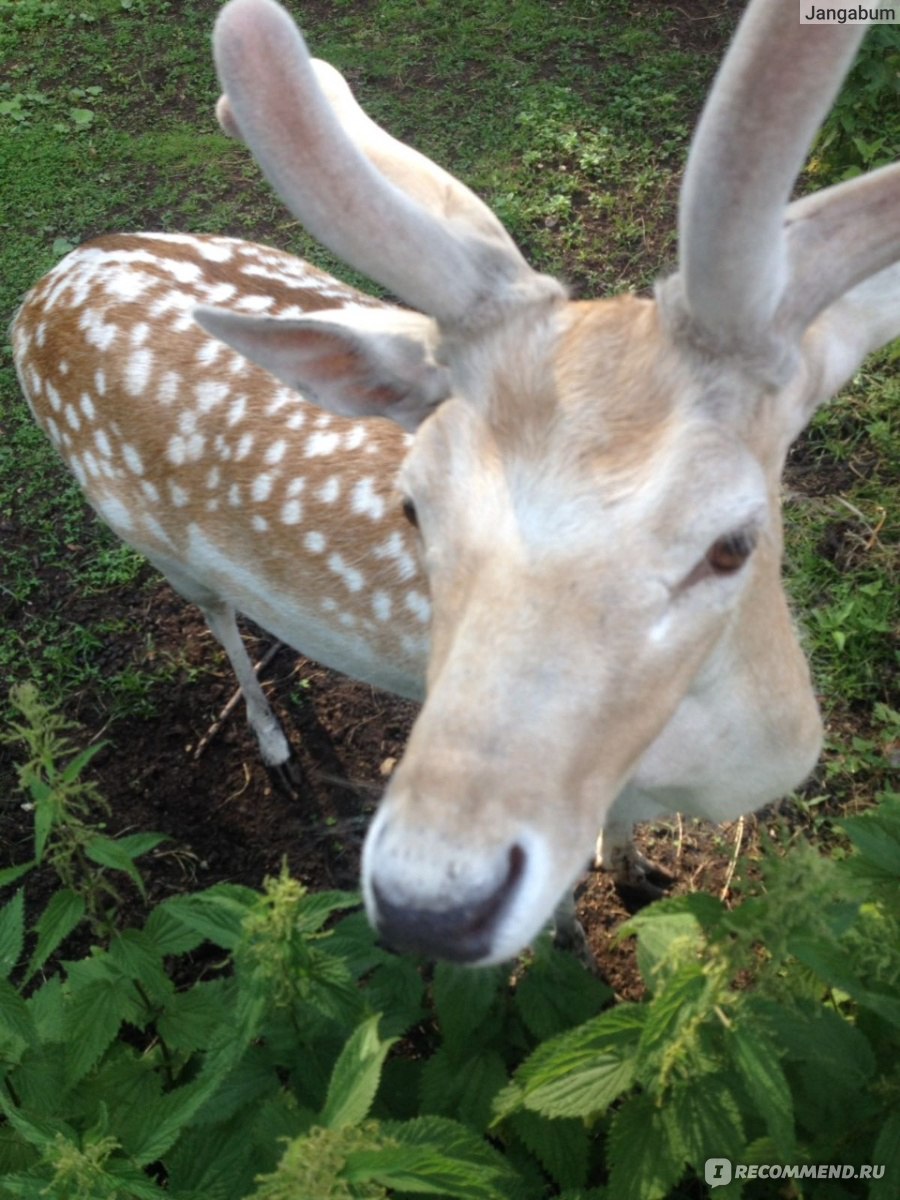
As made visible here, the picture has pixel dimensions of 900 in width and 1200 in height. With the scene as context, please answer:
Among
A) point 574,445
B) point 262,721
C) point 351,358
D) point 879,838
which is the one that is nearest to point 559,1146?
point 879,838

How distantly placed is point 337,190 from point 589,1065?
1.52 metres

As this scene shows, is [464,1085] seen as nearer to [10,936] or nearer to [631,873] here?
[10,936]

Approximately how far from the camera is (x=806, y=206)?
1514 mm

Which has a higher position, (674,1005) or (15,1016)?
(674,1005)

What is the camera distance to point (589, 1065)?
1.70 metres

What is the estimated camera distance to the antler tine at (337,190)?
151cm

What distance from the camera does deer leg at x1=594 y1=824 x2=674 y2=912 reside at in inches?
120

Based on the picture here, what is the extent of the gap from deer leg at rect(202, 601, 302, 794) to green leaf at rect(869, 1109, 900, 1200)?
2346mm

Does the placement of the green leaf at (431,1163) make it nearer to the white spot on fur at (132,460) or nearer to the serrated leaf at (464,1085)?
the serrated leaf at (464,1085)

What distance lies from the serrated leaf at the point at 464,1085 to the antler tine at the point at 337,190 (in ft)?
5.04

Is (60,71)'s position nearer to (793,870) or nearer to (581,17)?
(581,17)

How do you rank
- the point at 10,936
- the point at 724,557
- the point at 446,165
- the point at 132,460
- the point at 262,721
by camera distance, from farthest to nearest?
1. the point at 446,165
2. the point at 262,721
3. the point at 132,460
4. the point at 10,936
5. the point at 724,557

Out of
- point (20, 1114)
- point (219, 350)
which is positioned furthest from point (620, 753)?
point (219, 350)

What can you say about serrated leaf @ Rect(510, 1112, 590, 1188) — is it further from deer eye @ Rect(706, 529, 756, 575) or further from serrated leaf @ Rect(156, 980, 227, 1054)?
deer eye @ Rect(706, 529, 756, 575)
